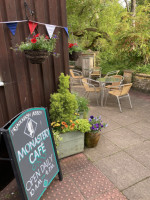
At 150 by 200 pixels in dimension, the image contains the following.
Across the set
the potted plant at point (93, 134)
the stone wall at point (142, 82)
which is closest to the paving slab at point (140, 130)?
the potted plant at point (93, 134)

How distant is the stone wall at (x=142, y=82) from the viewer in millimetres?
7001

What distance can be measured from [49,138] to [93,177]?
3.24ft

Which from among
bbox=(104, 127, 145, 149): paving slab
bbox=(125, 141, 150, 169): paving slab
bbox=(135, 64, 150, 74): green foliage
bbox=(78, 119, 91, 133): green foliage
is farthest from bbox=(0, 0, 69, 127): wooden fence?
bbox=(135, 64, 150, 74): green foliage

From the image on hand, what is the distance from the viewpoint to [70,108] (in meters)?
2.86

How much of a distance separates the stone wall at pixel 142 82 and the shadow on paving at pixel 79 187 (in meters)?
5.54

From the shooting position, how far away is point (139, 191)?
87.8 inches

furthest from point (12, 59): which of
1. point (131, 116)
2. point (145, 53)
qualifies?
point (145, 53)

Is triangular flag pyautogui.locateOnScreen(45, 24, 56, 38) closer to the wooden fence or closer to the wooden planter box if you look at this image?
the wooden fence

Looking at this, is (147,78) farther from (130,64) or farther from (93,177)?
(93,177)

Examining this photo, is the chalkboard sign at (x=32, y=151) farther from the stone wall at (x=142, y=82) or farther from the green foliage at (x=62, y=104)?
the stone wall at (x=142, y=82)

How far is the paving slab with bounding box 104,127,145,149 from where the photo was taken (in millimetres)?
3348

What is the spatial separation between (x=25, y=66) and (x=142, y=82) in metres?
6.05

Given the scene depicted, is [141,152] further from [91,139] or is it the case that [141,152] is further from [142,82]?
[142,82]

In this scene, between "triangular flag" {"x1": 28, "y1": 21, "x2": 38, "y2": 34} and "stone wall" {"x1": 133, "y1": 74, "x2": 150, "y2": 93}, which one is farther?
"stone wall" {"x1": 133, "y1": 74, "x2": 150, "y2": 93}
